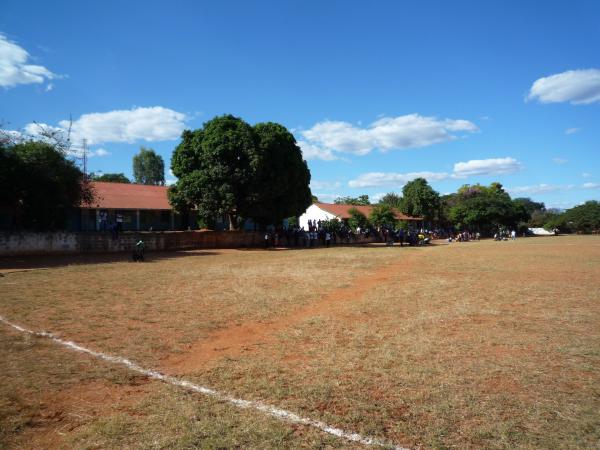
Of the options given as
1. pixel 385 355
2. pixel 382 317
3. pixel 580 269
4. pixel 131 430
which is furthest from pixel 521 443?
pixel 580 269

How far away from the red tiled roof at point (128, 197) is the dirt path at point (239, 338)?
2786 centimetres

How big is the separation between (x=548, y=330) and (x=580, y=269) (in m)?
11.8

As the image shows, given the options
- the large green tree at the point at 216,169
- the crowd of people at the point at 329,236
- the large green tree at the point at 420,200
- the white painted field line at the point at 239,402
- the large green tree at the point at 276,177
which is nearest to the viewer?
the white painted field line at the point at 239,402

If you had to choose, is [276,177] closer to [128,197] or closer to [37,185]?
[37,185]

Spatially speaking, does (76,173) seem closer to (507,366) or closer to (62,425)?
(62,425)

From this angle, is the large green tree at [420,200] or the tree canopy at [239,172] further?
the large green tree at [420,200]

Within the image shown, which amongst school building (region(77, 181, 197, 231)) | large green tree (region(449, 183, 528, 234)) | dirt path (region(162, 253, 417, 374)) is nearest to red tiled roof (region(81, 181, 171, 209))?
school building (region(77, 181, 197, 231))

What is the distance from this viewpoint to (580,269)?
53.6 ft

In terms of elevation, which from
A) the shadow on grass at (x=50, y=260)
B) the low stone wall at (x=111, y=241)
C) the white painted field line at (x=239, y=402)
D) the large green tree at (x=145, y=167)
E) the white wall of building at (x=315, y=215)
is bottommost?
the white painted field line at (x=239, y=402)

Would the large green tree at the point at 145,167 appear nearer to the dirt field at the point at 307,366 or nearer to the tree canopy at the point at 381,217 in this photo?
the tree canopy at the point at 381,217

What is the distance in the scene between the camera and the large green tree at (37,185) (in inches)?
783

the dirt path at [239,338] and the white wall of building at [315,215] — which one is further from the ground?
the white wall of building at [315,215]

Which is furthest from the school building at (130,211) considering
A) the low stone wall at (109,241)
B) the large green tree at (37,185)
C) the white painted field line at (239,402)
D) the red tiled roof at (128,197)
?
the white painted field line at (239,402)

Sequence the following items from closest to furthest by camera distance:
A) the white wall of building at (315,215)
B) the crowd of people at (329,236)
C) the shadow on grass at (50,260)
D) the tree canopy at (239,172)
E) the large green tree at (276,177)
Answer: the shadow on grass at (50,260)
the tree canopy at (239,172)
the large green tree at (276,177)
the crowd of people at (329,236)
the white wall of building at (315,215)
